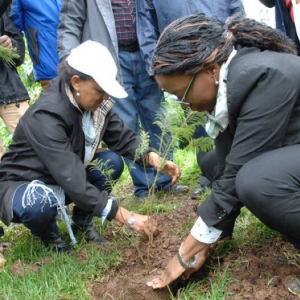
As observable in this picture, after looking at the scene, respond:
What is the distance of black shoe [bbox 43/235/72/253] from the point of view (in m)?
3.02

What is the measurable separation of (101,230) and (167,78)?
1.52 metres

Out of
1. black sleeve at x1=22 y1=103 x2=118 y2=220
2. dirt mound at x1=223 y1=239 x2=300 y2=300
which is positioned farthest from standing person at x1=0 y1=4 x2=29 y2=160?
dirt mound at x1=223 y1=239 x2=300 y2=300

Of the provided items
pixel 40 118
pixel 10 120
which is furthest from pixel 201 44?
pixel 10 120

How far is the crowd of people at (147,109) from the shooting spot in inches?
81.9

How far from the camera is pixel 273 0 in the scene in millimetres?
3445

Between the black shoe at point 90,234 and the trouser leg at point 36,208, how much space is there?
386 mm

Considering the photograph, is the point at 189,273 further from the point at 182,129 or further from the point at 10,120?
the point at 10,120

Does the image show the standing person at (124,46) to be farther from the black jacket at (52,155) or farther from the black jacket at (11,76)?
the black jacket at (52,155)

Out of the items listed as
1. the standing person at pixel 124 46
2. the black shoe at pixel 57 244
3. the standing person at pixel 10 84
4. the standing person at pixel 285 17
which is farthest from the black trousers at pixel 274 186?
the standing person at pixel 10 84

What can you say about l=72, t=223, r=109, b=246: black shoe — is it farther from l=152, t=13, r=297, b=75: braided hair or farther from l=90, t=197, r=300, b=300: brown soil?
l=152, t=13, r=297, b=75: braided hair

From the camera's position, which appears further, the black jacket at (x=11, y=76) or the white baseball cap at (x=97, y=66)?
the black jacket at (x=11, y=76)

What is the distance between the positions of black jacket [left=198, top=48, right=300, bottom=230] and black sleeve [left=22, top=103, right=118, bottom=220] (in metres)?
0.78

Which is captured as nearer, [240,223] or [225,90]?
[225,90]

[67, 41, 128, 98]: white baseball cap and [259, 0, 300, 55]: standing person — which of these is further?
[259, 0, 300, 55]: standing person
